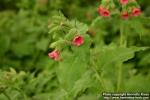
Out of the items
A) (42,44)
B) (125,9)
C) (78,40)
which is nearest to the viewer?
(78,40)

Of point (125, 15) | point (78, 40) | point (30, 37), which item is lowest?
point (78, 40)

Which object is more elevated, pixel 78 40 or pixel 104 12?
pixel 104 12

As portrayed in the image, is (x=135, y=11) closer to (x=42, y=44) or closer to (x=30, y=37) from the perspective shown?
(x=42, y=44)

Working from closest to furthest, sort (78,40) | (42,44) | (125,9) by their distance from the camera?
(78,40) < (125,9) < (42,44)

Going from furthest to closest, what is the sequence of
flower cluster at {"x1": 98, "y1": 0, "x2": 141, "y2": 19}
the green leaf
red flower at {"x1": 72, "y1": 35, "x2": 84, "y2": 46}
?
the green leaf < flower cluster at {"x1": 98, "y1": 0, "x2": 141, "y2": 19} < red flower at {"x1": 72, "y1": 35, "x2": 84, "y2": 46}

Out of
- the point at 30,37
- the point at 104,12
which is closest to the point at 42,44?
the point at 30,37

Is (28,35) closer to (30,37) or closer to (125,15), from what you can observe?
(30,37)

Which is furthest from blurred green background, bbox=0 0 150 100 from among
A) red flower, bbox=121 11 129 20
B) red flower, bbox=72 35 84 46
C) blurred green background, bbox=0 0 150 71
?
red flower, bbox=72 35 84 46

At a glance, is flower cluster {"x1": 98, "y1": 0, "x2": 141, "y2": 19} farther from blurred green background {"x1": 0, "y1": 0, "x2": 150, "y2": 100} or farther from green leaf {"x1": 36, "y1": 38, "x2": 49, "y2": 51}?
green leaf {"x1": 36, "y1": 38, "x2": 49, "y2": 51}

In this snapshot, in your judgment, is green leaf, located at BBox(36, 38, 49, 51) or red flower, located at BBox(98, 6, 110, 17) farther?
green leaf, located at BBox(36, 38, 49, 51)

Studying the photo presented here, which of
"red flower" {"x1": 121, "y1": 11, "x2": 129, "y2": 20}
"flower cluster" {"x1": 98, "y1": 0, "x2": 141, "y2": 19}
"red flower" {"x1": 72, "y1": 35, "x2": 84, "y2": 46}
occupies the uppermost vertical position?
"flower cluster" {"x1": 98, "y1": 0, "x2": 141, "y2": 19}

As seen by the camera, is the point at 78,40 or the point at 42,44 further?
the point at 42,44

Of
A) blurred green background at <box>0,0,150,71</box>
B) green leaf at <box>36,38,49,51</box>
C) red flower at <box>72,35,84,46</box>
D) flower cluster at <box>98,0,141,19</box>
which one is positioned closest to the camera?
red flower at <box>72,35,84,46</box>
